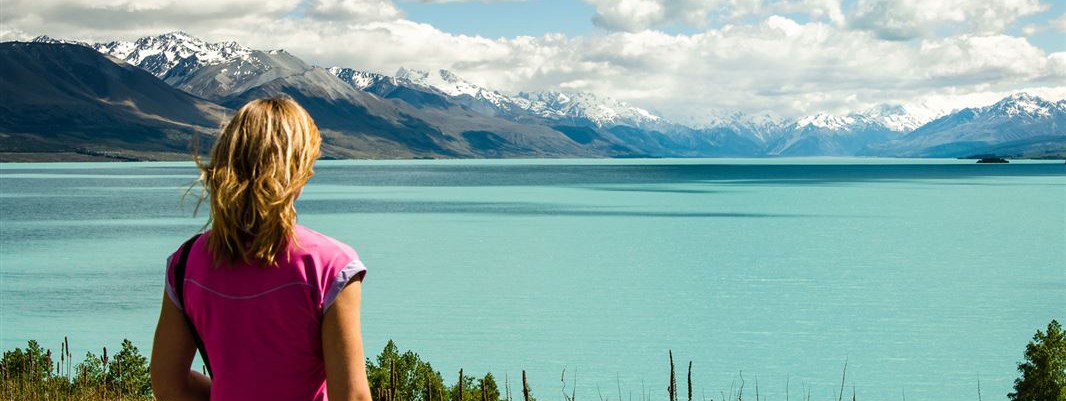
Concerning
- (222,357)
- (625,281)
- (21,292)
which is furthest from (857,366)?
(21,292)

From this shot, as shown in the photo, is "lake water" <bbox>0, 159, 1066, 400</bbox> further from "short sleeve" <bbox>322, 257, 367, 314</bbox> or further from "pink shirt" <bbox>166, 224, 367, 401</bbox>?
"short sleeve" <bbox>322, 257, 367, 314</bbox>

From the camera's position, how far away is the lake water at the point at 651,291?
36719 millimetres

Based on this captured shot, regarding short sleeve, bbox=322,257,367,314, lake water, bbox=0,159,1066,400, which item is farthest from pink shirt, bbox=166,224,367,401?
lake water, bbox=0,159,1066,400

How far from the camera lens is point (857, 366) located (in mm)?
36781

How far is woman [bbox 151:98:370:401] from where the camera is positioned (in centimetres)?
394

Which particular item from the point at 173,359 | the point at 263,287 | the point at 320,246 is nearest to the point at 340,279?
the point at 320,246

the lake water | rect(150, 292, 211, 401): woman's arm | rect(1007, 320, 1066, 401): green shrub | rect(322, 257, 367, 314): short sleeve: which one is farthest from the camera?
the lake water

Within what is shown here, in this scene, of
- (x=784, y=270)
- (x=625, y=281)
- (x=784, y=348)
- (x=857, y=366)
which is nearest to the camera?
(x=857, y=366)

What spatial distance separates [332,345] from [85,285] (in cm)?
5380

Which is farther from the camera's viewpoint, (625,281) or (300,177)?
(625,281)

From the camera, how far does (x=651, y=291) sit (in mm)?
53844

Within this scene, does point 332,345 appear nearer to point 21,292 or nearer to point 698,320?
point 698,320

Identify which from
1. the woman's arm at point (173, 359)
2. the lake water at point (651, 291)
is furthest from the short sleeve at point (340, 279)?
the lake water at point (651, 291)

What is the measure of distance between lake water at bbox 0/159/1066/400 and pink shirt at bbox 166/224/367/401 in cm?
1524
